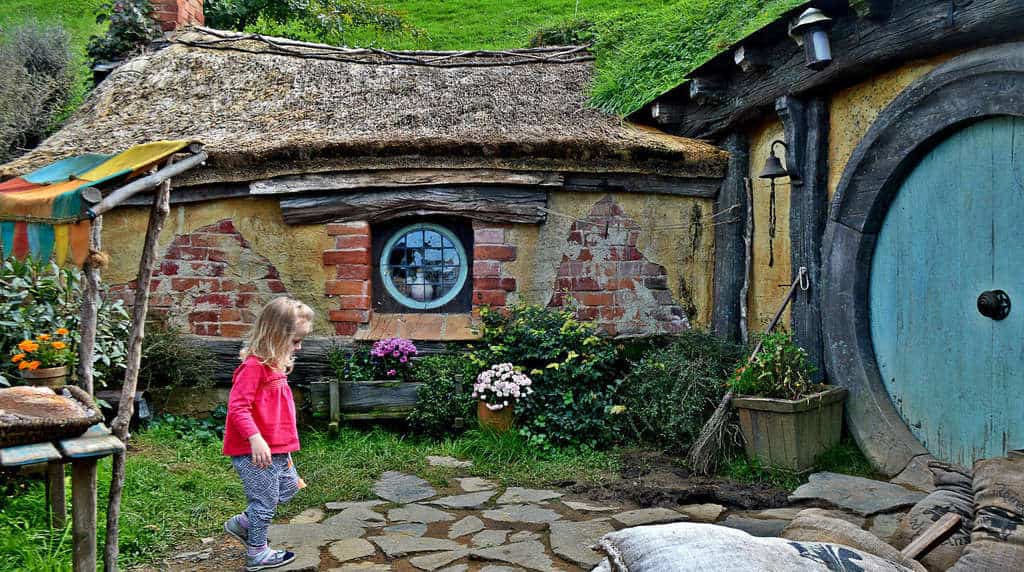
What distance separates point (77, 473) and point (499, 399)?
327 cm

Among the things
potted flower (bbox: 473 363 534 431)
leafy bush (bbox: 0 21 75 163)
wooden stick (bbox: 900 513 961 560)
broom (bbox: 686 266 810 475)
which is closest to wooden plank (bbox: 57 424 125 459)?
wooden stick (bbox: 900 513 961 560)

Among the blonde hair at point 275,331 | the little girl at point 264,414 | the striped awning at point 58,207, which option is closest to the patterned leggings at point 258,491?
the little girl at point 264,414

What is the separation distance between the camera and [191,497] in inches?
172

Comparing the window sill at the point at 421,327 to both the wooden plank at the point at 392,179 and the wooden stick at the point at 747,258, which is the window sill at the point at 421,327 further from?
the wooden stick at the point at 747,258

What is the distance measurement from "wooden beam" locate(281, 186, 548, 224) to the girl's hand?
3.15 metres

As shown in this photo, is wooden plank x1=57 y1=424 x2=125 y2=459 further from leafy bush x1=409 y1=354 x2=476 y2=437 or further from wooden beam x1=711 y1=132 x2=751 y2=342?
wooden beam x1=711 y1=132 x2=751 y2=342

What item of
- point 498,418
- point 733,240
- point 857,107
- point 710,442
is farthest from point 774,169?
point 498,418

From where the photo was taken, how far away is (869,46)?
14.1 ft

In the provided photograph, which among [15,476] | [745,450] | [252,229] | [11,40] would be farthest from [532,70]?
[11,40]

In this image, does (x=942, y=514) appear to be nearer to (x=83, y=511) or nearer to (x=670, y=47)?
(x=83, y=511)

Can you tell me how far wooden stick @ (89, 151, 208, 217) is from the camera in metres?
2.83

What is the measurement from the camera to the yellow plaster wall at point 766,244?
5.47 meters

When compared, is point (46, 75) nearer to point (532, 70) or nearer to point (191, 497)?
Answer: point (532, 70)

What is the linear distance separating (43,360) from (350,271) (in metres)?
2.29
